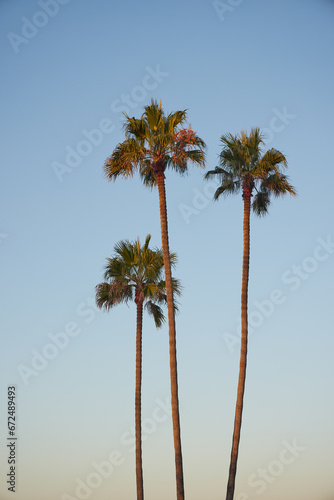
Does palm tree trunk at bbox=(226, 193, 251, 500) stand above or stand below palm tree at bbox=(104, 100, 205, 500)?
below

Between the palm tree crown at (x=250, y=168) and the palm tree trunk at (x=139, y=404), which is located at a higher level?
the palm tree crown at (x=250, y=168)

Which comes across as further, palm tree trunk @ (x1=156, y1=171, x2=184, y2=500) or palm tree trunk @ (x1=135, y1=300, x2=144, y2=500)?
palm tree trunk @ (x1=135, y1=300, x2=144, y2=500)

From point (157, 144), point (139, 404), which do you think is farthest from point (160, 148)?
point (139, 404)

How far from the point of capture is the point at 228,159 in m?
35.9

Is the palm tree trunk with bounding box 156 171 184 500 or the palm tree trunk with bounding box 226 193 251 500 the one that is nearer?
the palm tree trunk with bounding box 156 171 184 500

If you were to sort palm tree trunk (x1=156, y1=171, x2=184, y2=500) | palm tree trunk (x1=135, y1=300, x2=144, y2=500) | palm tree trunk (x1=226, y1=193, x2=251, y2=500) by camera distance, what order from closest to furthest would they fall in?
palm tree trunk (x1=156, y1=171, x2=184, y2=500) → palm tree trunk (x1=226, y1=193, x2=251, y2=500) → palm tree trunk (x1=135, y1=300, x2=144, y2=500)

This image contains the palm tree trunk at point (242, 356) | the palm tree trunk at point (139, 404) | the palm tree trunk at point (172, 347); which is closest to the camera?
the palm tree trunk at point (172, 347)

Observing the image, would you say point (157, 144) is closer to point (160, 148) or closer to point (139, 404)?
point (160, 148)

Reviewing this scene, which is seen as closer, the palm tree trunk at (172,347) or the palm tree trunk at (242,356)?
the palm tree trunk at (172,347)

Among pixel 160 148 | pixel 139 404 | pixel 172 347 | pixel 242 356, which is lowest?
pixel 139 404

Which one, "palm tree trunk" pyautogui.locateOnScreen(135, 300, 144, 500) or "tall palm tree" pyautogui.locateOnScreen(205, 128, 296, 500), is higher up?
"tall palm tree" pyautogui.locateOnScreen(205, 128, 296, 500)

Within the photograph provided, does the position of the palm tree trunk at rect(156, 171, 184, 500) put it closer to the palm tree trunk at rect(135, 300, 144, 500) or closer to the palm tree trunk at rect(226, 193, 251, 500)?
the palm tree trunk at rect(226, 193, 251, 500)

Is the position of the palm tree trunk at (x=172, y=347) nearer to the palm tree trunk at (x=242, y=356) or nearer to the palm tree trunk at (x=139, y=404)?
the palm tree trunk at (x=242, y=356)

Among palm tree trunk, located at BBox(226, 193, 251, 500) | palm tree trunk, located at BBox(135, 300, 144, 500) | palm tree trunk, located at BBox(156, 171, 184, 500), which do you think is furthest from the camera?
palm tree trunk, located at BBox(135, 300, 144, 500)
